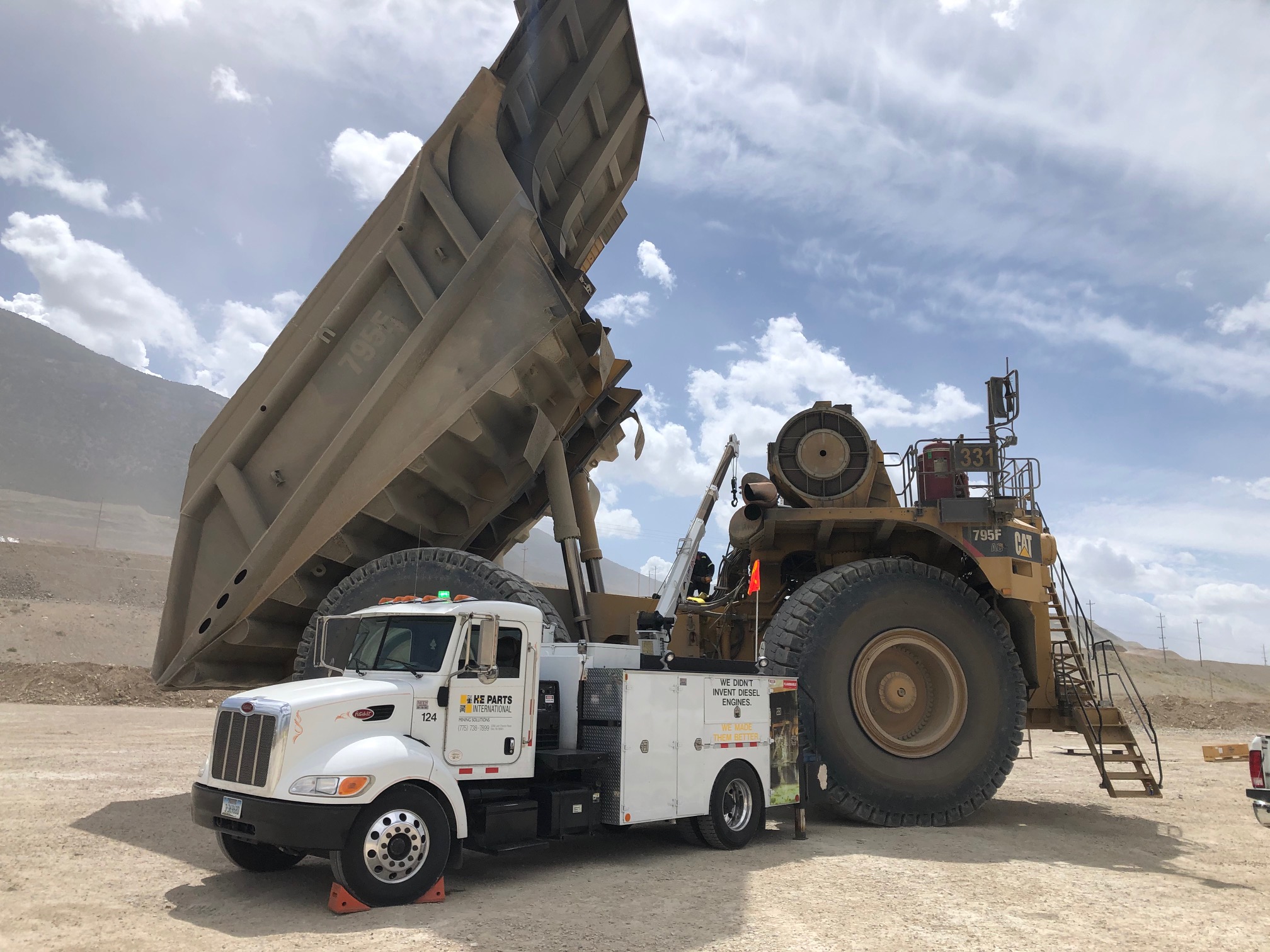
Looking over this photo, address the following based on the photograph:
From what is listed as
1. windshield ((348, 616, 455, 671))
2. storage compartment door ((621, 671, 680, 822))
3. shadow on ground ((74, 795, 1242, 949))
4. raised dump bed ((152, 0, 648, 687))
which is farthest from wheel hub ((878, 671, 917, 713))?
windshield ((348, 616, 455, 671))

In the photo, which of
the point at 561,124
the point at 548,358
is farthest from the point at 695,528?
the point at 561,124

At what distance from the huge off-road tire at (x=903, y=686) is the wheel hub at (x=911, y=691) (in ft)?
0.04

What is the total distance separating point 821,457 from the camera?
10828 millimetres

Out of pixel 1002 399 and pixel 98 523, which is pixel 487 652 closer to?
pixel 1002 399

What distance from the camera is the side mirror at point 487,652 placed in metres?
6.59

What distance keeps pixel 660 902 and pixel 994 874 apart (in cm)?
298

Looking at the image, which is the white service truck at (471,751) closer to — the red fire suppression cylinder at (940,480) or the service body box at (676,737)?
the service body box at (676,737)

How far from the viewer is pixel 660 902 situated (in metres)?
5.95

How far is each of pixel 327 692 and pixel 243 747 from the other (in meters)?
0.64

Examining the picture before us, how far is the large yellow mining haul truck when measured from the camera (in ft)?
30.3

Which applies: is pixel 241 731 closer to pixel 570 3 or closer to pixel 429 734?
pixel 429 734

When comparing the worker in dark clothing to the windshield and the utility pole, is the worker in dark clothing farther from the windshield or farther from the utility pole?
the utility pole

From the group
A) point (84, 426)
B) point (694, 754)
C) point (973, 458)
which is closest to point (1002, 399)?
point (973, 458)

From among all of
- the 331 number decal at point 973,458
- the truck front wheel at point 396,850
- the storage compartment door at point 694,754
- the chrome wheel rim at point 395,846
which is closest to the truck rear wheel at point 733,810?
the storage compartment door at point 694,754
